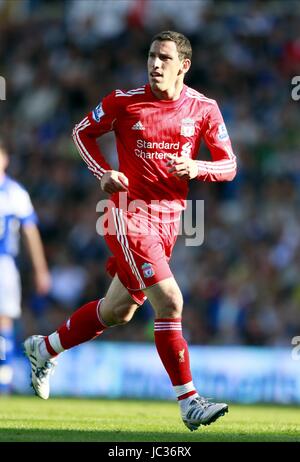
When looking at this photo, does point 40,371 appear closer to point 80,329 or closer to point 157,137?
point 80,329

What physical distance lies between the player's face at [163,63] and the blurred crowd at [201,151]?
7603 mm

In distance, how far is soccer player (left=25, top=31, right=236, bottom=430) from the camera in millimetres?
7543

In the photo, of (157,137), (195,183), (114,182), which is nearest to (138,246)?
(114,182)

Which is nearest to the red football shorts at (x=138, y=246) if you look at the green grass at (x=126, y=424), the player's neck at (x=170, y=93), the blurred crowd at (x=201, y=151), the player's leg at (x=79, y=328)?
the player's leg at (x=79, y=328)

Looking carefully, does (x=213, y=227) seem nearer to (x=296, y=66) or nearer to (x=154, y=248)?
(x=296, y=66)

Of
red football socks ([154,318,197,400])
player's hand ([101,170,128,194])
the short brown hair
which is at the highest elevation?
the short brown hair

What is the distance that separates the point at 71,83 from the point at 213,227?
15.0ft

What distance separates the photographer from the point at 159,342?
7.60 meters

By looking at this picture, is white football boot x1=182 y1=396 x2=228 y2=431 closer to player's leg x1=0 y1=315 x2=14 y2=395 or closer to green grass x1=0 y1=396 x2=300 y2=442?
green grass x1=0 y1=396 x2=300 y2=442

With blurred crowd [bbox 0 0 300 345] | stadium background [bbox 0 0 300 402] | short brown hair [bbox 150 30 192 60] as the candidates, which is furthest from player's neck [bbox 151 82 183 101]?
blurred crowd [bbox 0 0 300 345]

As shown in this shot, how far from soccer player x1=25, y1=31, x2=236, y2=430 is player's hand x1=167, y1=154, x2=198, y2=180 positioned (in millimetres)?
59

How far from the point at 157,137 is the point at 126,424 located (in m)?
2.11

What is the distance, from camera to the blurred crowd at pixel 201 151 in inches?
615

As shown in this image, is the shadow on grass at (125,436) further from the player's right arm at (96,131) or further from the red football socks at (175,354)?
the player's right arm at (96,131)
